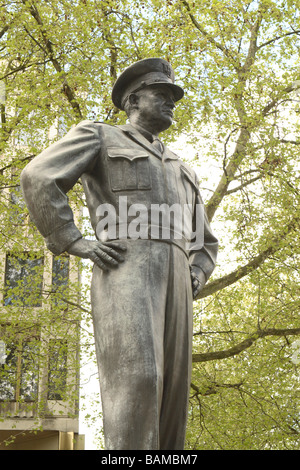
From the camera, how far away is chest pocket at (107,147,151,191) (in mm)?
4043

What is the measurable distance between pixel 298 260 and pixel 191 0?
596 cm

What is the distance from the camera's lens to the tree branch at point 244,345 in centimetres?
1323

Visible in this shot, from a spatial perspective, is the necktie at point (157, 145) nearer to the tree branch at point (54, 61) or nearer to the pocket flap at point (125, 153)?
the pocket flap at point (125, 153)

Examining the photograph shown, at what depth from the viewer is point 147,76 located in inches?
172

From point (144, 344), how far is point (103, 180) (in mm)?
1053

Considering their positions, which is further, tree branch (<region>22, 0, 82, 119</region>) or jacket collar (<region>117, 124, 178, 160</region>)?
tree branch (<region>22, 0, 82, 119</region>)

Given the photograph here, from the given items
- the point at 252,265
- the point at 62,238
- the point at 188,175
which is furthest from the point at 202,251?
the point at 252,265

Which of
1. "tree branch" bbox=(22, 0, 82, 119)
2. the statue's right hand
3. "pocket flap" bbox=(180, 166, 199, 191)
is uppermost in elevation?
"tree branch" bbox=(22, 0, 82, 119)

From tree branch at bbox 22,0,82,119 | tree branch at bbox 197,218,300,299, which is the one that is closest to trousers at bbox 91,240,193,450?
tree branch at bbox 197,218,300,299

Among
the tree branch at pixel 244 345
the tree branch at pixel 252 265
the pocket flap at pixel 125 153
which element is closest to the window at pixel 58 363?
the tree branch at pixel 244 345

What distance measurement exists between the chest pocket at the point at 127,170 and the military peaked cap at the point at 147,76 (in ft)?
1.64

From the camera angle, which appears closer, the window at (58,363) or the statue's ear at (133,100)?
the statue's ear at (133,100)

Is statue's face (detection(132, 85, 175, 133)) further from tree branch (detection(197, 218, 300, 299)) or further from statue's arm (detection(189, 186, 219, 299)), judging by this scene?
tree branch (detection(197, 218, 300, 299))

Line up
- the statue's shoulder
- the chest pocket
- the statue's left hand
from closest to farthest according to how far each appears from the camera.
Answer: the chest pocket → the statue's left hand → the statue's shoulder
